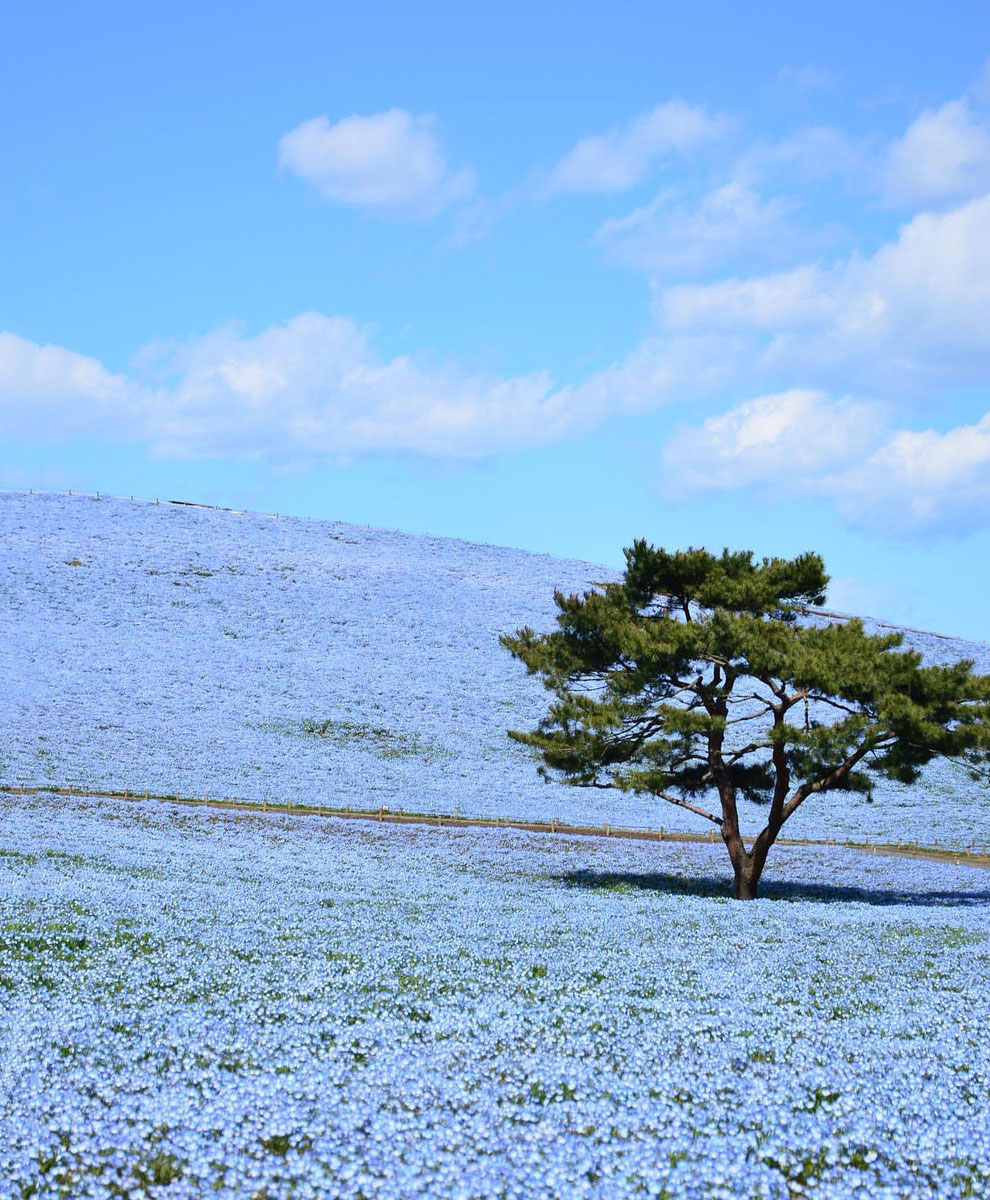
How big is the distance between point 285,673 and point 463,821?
51.8 feet

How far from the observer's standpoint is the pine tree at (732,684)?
21688mm

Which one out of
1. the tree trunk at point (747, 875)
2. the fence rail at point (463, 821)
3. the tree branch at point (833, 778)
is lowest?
the fence rail at point (463, 821)

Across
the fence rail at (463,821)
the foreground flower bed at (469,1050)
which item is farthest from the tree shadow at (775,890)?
the fence rail at (463,821)

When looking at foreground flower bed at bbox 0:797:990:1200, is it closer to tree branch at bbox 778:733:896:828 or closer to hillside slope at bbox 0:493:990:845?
tree branch at bbox 778:733:896:828

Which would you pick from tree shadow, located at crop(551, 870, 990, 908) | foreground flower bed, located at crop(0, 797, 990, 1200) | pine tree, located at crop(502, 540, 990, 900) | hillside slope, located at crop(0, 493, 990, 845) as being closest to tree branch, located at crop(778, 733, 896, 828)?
pine tree, located at crop(502, 540, 990, 900)

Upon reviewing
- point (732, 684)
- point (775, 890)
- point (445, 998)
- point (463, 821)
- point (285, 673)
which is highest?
point (732, 684)

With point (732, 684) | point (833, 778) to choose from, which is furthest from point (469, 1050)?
point (833, 778)

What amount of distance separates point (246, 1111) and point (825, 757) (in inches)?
672

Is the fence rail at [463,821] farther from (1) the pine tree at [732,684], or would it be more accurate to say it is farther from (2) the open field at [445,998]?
(1) the pine tree at [732,684]

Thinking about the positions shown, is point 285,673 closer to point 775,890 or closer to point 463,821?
point 463,821

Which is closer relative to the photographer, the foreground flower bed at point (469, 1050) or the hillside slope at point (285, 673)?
the foreground flower bed at point (469, 1050)

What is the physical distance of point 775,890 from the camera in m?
25.3

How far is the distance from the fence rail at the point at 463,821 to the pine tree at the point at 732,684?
8790 millimetres

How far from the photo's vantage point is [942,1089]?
324 inches
